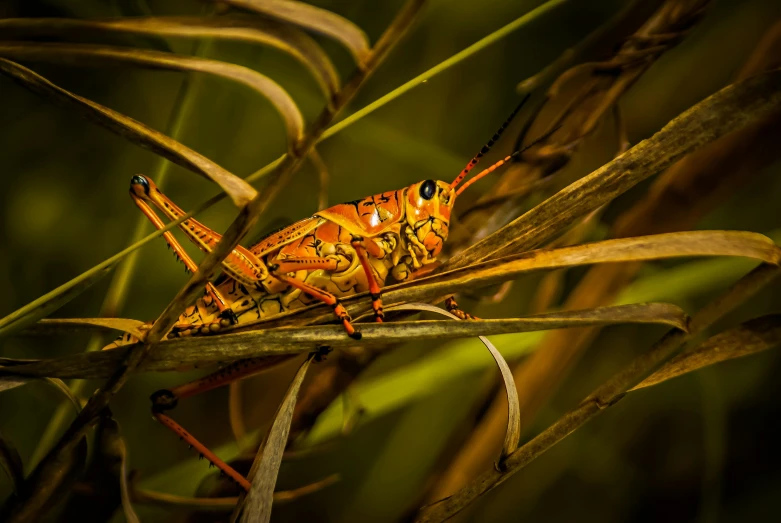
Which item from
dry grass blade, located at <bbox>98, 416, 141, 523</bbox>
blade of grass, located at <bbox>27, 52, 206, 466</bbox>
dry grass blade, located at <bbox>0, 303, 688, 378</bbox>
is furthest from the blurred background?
dry grass blade, located at <bbox>0, 303, 688, 378</bbox>

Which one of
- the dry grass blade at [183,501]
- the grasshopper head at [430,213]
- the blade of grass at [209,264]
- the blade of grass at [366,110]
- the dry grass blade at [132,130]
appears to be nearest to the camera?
the blade of grass at [209,264]

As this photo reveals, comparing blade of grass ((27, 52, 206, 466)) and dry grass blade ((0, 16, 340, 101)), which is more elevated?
blade of grass ((27, 52, 206, 466))

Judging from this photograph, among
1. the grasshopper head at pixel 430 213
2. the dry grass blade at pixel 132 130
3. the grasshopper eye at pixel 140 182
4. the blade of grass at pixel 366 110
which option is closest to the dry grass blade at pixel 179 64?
the dry grass blade at pixel 132 130

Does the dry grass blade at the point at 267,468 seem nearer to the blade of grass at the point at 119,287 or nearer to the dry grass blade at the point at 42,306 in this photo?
the dry grass blade at the point at 42,306

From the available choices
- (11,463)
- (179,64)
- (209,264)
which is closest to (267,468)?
(209,264)

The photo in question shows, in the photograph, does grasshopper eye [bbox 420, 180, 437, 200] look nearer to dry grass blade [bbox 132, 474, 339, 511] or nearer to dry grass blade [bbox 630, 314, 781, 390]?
dry grass blade [bbox 630, 314, 781, 390]

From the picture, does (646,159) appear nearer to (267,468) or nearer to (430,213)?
(430,213)
